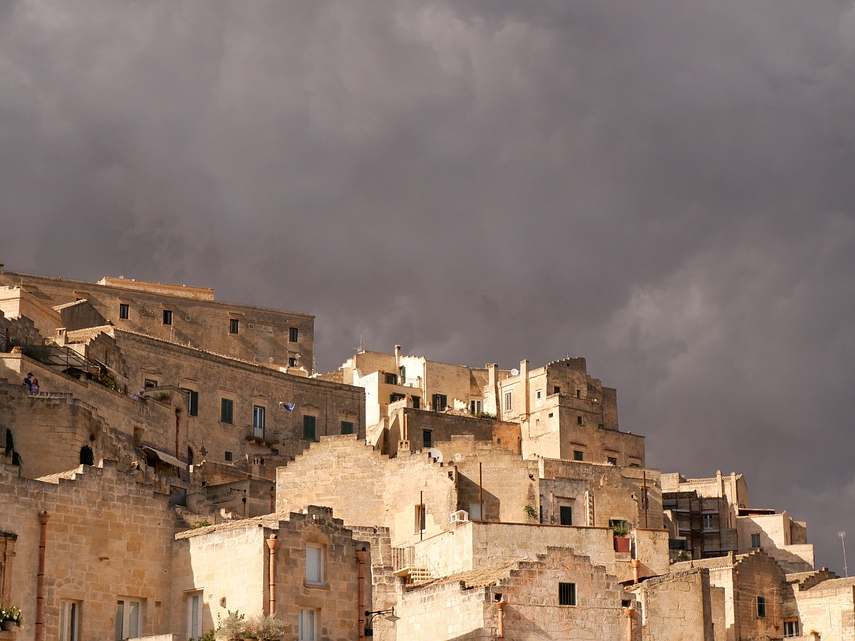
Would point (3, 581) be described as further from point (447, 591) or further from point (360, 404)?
point (360, 404)

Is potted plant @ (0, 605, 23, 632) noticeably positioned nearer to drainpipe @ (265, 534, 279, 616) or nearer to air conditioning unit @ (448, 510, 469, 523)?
drainpipe @ (265, 534, 279, 616)

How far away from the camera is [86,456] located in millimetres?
52656

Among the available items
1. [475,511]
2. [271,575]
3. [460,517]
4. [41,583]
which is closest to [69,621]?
[41,583]

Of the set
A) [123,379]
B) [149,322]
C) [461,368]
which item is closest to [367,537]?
[123,379]

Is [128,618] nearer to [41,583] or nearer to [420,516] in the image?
[41,583]

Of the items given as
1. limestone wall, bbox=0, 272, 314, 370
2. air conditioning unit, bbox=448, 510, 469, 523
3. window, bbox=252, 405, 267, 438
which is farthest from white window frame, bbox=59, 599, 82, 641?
limestone wall, bbox=0, 272, 314, 370

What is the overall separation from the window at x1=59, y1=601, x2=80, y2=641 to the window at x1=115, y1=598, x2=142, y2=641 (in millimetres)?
1131

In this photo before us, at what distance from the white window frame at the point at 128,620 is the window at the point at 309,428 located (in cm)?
3617

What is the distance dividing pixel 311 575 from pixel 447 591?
4.28m

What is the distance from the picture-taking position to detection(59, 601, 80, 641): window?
3772 cm

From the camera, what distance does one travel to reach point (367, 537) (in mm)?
50500

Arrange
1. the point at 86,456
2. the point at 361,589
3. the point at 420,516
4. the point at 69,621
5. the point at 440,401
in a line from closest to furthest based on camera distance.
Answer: the point at 69,621 → the point at 361,589 → the point at 86,456 → the point at 420,516 → the point at 440,401

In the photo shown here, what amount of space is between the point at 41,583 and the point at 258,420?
37.0m

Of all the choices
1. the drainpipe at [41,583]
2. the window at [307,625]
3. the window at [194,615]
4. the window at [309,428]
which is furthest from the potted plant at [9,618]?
the window at [309,428]
